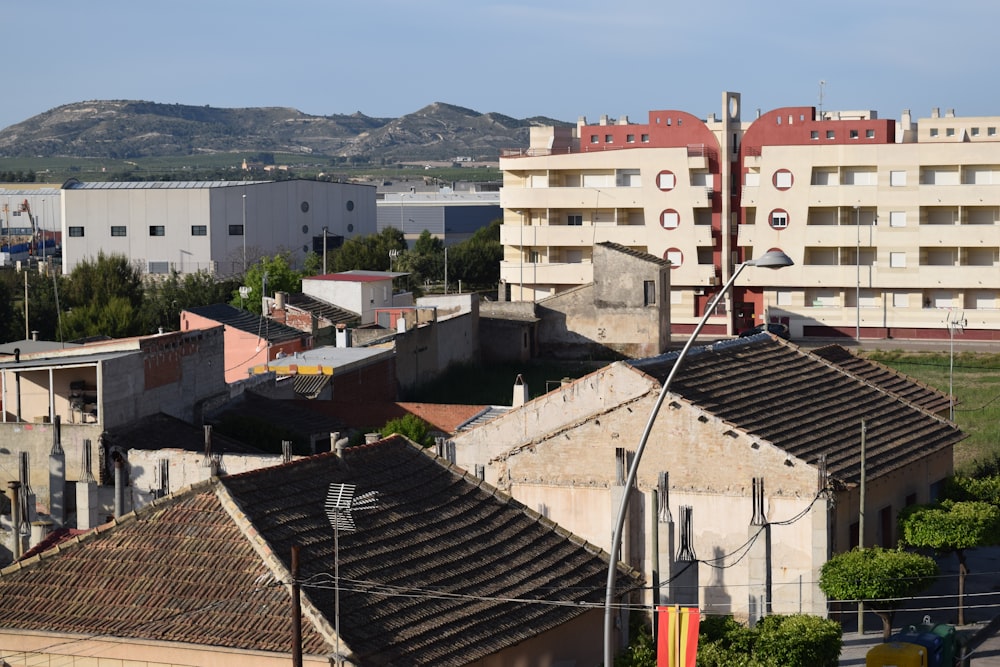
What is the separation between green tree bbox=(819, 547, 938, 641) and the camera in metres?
26.6

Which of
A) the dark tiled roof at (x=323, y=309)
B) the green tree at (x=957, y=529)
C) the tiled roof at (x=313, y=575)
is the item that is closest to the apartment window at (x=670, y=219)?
the dark tiled roof at (x=323, y=309)

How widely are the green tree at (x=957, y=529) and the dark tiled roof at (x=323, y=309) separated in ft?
119

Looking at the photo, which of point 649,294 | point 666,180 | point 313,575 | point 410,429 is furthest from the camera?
point 666,180

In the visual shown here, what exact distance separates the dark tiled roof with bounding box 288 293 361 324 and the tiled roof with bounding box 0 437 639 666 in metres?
41.8

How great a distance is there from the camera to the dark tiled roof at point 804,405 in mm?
30297

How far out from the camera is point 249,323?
57.4 metres

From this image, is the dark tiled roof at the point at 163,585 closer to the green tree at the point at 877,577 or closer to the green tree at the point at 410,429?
the green tree at the point at 877,577

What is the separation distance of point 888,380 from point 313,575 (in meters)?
22.2

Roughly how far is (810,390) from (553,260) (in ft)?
164

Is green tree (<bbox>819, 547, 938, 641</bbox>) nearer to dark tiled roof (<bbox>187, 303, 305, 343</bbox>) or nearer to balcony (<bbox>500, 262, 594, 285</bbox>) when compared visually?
dark tiled roof (<bbox>187, 303, 305, 343</bbox>)

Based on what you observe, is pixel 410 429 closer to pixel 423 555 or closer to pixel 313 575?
pixel 423 555

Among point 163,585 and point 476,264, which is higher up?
point 163,585

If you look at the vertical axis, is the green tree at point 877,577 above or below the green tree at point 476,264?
below

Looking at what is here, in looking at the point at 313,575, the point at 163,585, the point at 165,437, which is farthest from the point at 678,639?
the point at 165,437
